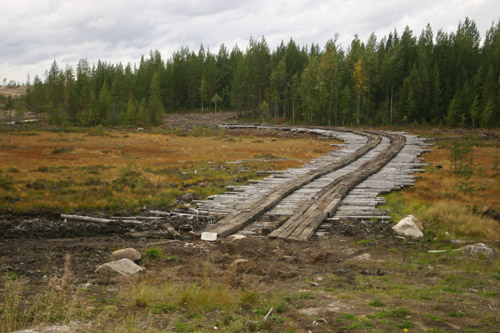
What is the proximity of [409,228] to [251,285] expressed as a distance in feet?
A: 18.1

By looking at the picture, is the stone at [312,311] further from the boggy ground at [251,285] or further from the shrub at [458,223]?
the shrub at [458,223]

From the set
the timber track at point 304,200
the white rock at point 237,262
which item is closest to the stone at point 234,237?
the timber track at point 304,200

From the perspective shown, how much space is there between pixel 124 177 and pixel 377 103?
2619 inches

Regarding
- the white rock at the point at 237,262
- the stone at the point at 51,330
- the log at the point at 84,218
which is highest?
the stone at the point at 51,330

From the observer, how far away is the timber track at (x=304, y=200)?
10875 millimetres

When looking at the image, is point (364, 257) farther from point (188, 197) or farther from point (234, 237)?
point (188, 197)

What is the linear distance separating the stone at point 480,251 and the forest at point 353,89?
56.0 m

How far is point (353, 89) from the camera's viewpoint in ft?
234

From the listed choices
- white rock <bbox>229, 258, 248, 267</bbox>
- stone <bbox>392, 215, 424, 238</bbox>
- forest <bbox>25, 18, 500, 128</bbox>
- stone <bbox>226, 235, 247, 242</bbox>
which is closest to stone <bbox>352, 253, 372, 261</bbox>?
stone <bbox>392, 215, 424, 238</bbox>

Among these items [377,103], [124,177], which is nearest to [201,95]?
[377,103]

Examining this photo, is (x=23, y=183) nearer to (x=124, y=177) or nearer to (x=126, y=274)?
(x=124, y=177)

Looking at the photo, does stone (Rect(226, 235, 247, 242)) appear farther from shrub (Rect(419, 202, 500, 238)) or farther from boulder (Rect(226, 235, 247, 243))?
shrub (Rect(419, 202, 500, 238))

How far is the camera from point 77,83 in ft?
299

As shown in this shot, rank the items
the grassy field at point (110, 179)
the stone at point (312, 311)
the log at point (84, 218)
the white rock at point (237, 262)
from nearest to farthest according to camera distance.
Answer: the stone at point (312, 311)
the white rock at point (237, 262)
the log at point (84, 218)
the grassy field at point (110, 179)
